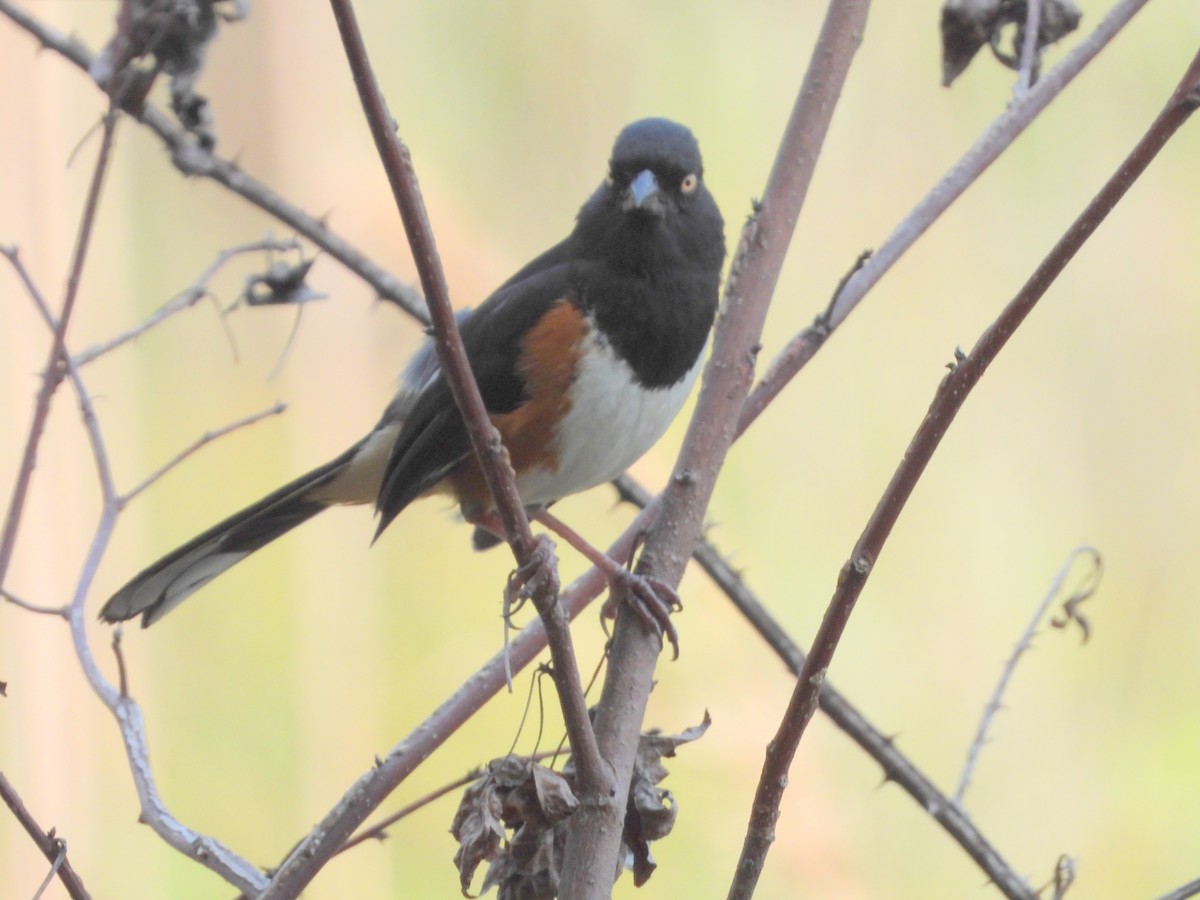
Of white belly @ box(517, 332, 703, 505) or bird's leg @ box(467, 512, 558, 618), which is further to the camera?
white belly @ box(517, 332, 703, 505)

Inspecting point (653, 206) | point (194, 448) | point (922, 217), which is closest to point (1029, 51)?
point (922, 217)

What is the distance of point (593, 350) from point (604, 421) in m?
0.09

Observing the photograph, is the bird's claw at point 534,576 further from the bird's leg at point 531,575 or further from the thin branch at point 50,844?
the thin branch at point 50,844

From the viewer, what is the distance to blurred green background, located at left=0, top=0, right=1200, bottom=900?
2.09 metres

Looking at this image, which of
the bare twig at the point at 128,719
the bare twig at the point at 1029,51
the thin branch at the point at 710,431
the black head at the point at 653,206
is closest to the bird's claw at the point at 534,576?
the thin branch at the point at 710,431

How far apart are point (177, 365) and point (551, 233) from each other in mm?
712

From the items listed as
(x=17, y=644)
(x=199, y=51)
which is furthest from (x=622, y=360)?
(x=17, y=644)

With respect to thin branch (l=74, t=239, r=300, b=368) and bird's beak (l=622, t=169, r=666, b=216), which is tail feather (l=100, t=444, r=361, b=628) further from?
bird's beak (l=622, t=169, r=666, b=216)

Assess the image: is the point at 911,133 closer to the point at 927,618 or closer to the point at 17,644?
the point at 927,618

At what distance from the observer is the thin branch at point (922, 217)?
3.94 feet

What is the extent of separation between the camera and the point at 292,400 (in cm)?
223

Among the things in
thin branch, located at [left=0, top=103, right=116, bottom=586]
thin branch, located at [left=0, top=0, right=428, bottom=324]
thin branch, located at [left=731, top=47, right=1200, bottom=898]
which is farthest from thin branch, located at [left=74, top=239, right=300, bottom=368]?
thin branch, located at [left=731, top=47, right=1200, bottom=898]

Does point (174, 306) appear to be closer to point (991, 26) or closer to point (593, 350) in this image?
point (593, 350)

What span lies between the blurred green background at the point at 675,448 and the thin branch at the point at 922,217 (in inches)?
33.5
